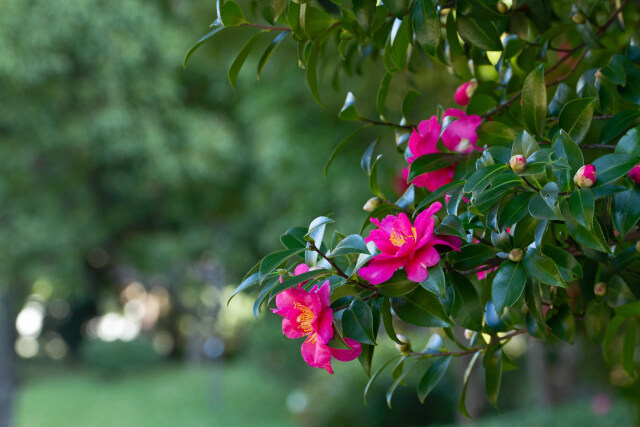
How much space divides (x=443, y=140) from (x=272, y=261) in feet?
0.96

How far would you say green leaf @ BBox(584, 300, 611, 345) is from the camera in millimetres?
854

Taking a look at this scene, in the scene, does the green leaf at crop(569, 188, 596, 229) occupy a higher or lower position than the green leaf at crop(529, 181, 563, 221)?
lower

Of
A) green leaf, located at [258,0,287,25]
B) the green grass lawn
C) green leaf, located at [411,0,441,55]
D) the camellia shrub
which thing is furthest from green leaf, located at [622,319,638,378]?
the green grass lawn

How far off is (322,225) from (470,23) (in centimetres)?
33

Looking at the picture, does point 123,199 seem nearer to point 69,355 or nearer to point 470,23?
point 69,355

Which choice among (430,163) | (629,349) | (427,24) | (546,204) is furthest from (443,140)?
(629,349)

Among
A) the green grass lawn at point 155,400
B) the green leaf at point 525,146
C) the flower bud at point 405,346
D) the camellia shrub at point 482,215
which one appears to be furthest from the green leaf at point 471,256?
the green grass lawn at point 155,400

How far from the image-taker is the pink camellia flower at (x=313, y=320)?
608 millimetres

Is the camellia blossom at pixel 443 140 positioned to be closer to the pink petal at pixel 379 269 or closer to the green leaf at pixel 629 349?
the pink petal at pixel 379 269

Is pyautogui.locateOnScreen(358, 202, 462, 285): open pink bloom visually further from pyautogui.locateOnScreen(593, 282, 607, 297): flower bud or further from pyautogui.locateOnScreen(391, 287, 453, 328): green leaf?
pyautogui.locateOnScreen(593, 282, 607, 297): flower bud

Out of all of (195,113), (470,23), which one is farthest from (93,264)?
(470,23)

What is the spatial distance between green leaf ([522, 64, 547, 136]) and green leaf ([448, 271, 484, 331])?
0.63 feet

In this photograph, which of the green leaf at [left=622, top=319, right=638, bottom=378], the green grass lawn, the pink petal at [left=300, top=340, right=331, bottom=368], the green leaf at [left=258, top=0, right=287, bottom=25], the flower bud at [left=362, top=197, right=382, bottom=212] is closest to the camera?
the pink petal at [left=300, top=340, right=331, bottom=368]

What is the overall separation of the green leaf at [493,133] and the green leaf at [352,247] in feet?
0.81
